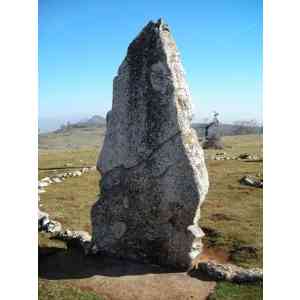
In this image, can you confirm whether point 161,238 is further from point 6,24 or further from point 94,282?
point 6,24

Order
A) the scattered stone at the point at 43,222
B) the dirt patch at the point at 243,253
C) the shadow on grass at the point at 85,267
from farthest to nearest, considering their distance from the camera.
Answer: the scattered stone at the point at 43,222
the dirt patch at the point at 243,253
the shadow on grass at the point at 85,267

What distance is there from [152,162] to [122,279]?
9.44 ft

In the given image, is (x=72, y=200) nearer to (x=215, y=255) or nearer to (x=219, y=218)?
(x=219, y=218)

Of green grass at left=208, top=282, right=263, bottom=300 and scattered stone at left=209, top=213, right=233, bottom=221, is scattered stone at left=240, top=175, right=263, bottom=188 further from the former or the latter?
green grass at left=208, top=282, right=263, bottom=300

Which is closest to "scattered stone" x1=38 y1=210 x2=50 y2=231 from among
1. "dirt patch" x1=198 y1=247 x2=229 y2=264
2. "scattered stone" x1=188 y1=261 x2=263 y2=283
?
"dirt patch" x1=198 y1=247 x2=229 y2=264

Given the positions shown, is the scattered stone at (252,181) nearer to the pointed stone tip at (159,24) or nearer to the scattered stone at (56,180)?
the scattered stone at (56,180)

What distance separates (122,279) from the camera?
1050cm

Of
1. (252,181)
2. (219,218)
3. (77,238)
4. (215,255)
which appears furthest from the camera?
(252,181)

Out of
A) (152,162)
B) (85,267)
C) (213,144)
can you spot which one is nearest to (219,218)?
(152,162)

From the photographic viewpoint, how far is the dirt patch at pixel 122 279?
9922mm

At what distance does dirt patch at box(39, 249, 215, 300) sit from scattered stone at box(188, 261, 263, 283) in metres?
0.26

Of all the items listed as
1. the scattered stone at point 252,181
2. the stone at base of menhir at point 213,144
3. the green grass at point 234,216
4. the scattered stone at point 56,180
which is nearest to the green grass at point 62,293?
the green grass at point 234,216

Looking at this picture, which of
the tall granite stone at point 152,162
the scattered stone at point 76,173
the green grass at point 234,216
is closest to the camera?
the tall granite stone at point 152,162

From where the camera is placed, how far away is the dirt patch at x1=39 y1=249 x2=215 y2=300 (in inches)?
391
